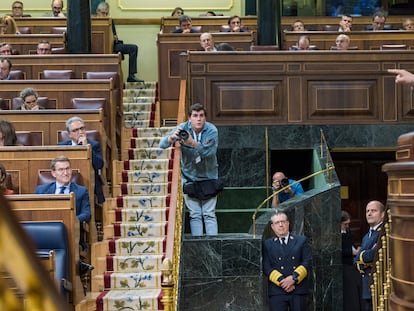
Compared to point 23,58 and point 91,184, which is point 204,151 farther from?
point 23,58

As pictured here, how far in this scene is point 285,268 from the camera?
683cm

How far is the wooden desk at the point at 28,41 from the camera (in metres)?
11.8

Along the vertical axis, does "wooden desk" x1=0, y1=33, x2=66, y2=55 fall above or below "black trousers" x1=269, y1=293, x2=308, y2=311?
above

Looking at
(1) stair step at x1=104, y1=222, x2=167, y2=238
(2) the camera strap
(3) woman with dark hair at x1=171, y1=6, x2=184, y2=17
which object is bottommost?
(1) stair step at x1=104, y1=222, x2=167, y2=238

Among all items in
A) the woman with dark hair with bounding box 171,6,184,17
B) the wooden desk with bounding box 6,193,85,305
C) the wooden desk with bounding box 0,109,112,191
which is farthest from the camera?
the woman with dark hair with bounding box 171,6,184,17

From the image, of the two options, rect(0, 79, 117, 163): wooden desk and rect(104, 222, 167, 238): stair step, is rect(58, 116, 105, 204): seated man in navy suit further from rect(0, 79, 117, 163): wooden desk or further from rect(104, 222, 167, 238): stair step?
rect(0, 79, 117, 163): wooden desk

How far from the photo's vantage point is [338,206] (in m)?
8.47

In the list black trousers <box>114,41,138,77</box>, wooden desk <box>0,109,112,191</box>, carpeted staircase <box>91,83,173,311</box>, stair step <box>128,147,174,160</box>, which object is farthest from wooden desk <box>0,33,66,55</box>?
wooden desk <box>0,109,112,191</box>

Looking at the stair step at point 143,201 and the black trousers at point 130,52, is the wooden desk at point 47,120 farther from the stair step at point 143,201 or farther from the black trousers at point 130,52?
the black trousers at point 130,52

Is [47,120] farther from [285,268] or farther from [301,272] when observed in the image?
[301,272]

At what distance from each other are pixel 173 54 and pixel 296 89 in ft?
7.11

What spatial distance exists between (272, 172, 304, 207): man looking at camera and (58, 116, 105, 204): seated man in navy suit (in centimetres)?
183

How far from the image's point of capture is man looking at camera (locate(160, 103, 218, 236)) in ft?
24.0

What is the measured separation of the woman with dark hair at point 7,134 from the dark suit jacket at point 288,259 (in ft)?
7.19
